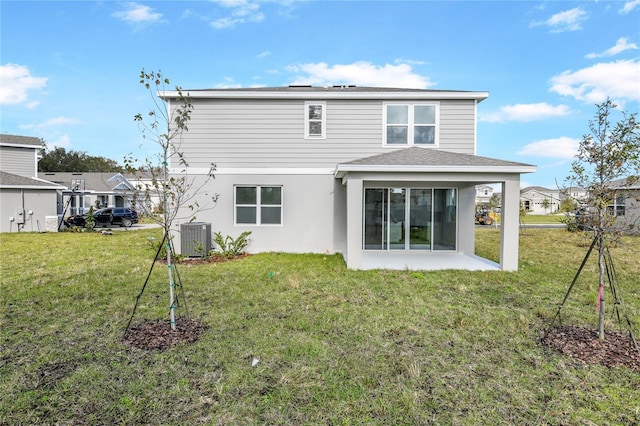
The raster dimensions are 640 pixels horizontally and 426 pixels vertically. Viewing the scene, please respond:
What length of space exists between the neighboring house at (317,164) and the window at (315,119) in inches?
1.4

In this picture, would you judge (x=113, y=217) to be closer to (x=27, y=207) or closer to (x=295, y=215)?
(x=27, y=207)

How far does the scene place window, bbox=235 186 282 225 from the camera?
37.0 feet

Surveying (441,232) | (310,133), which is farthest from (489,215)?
(310,133)

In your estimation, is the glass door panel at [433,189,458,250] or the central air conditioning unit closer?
the central air conditioning unit

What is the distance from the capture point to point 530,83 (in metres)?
13.2

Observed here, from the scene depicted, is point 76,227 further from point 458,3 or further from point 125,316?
point 458,3

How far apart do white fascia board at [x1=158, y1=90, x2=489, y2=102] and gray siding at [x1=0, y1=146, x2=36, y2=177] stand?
1946 centimetres

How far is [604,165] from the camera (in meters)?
4.15

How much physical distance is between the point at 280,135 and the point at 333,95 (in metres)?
2.25

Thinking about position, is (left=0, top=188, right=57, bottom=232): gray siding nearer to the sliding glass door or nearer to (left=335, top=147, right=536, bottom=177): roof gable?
the sliding glass door

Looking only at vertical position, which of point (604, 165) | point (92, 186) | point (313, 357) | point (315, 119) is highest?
point (315, 119)

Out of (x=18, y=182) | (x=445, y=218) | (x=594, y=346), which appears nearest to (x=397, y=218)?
(x=445, y=218)

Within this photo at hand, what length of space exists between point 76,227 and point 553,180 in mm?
24438

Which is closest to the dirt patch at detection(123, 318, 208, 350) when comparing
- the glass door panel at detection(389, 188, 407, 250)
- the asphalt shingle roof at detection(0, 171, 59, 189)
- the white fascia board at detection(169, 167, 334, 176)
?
the white fascia board at detection(169, 167, 334, 176)
